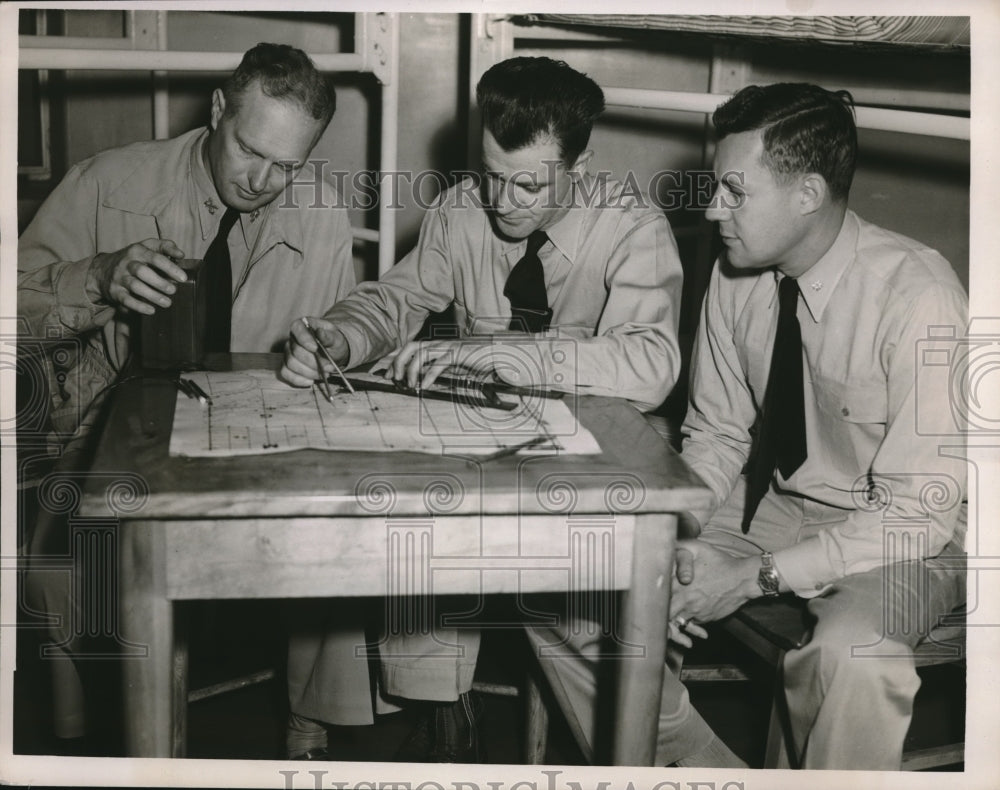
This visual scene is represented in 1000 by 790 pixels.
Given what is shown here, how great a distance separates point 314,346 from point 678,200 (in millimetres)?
1468

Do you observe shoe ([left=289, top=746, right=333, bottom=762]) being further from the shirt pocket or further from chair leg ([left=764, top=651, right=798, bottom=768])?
the shirt pocket

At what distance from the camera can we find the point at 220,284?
6.57 feet

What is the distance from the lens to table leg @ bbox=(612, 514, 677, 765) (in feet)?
3.84

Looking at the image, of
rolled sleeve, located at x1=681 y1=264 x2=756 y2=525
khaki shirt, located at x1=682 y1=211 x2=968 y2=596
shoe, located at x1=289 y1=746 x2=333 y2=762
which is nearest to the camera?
khaki shirt, located at x1=682 y1=211 x2=968 y2=596

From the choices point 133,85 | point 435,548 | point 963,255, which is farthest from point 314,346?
point 133,85

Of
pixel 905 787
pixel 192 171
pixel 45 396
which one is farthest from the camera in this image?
pixel 192 171

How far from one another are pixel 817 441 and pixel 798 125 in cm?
49

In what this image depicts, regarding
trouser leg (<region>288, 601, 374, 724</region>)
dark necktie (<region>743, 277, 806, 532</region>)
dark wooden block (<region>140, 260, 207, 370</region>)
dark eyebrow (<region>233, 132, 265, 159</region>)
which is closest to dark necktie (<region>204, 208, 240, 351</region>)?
dark eyebrow (<region>233, 132, 265, 159</region>)

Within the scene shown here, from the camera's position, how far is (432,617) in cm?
176

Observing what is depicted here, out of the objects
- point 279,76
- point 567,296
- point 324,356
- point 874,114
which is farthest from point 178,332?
point 874,114

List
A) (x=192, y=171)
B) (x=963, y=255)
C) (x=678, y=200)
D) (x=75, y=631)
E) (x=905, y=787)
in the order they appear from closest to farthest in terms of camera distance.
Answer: (x=905, y=787), (x=75, y=631), (x=192, y=171), (x=963, y=255), (x=678, y=200)

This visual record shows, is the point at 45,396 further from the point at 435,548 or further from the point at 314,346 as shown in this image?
the point at 435,548

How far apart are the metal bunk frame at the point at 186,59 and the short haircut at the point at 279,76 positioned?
186 mm

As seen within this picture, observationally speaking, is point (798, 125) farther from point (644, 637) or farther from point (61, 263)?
point (61, 263)
